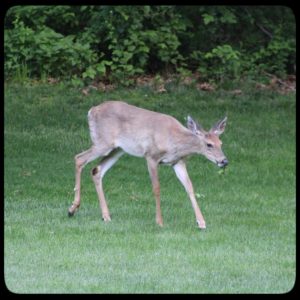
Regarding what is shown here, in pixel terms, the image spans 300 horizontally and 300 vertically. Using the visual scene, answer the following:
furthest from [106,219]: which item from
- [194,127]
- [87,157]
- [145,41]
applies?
[145,41]

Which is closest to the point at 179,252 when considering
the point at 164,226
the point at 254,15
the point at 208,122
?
the point at 164,226

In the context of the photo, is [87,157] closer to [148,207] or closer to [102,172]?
[102,172]

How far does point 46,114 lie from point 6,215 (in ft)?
18.9

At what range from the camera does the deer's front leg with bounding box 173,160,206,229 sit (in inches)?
370

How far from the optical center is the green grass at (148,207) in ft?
23.8

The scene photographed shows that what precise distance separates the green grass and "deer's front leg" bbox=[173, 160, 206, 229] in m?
0.11

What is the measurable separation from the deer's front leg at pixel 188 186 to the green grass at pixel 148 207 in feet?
0.35

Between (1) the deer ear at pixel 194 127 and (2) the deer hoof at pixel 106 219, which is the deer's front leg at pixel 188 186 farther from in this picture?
(2) the deer hoof at pixel 106 219

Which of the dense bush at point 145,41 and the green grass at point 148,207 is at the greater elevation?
the green grass at point 148,207

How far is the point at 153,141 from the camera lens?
1002 centimetres

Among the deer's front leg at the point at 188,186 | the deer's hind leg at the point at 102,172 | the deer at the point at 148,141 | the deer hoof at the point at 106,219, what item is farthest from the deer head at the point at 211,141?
the deer hoof at the point at 106,219

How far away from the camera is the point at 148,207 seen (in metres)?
10.4

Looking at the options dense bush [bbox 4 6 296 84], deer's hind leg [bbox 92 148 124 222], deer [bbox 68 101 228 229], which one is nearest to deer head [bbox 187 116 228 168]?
deer [bbox 68 101 228 229]

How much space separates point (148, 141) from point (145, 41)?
25.3 ft
